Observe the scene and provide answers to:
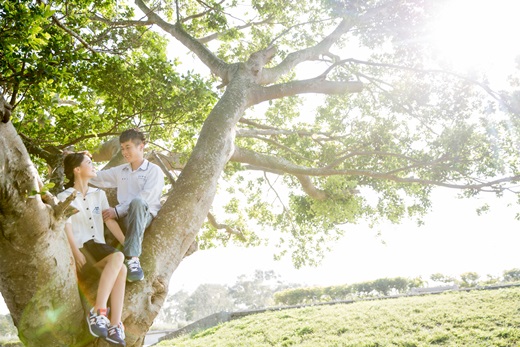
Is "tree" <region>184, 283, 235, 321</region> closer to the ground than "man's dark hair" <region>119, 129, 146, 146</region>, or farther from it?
closer to the ground

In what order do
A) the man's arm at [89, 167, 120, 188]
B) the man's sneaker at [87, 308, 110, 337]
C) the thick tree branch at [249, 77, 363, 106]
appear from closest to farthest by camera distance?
the man's sneaker at [87, 308, 110, 337], the man's arm at [89, 167, 120, 188], the thick tree branch at [249, 77, 363, 106]

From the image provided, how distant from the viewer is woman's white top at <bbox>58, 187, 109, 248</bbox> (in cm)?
336

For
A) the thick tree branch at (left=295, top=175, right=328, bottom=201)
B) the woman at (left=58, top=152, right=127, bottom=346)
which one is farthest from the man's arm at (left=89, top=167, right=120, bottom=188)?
the thick tree branch at (left=295, top=175, right=328, bottom=201)

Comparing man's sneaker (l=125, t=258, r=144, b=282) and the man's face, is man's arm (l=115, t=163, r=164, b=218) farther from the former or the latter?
man's sneaker (l=125, t=258, r=144, b=282)

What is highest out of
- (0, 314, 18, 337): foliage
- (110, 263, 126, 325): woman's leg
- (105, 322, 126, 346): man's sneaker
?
(110, 263, 126, 325): woman's leg

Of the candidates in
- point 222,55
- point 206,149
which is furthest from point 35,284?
point 222,55

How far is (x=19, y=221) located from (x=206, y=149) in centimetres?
253

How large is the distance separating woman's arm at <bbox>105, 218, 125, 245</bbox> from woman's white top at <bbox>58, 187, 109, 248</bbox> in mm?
62

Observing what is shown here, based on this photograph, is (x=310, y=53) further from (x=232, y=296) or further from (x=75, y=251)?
(x=232, y=296)

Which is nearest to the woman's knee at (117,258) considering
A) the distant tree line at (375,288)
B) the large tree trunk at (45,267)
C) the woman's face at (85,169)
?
the large tree trunk at (45,267)

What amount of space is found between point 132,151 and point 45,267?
1.66 m

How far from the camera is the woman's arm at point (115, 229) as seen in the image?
11.6 feet

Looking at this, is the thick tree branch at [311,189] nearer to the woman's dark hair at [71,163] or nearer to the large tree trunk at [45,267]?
the large tree trunk at [45,267]

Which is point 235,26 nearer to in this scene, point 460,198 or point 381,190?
point 381,190
